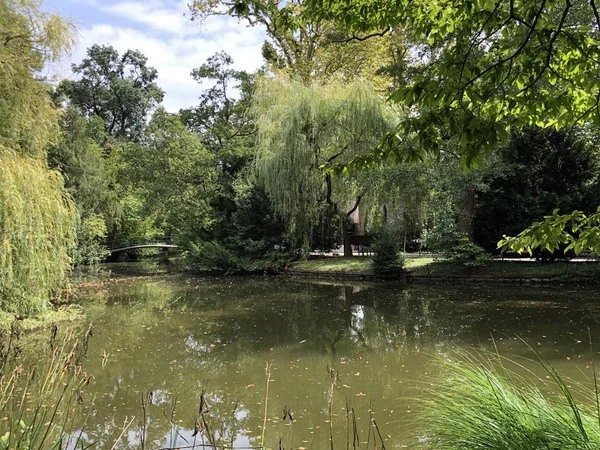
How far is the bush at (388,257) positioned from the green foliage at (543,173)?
10.8 ft

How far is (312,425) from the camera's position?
4.09m

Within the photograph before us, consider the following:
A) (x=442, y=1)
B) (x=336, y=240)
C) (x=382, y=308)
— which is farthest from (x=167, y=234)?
(x=442, y=1)

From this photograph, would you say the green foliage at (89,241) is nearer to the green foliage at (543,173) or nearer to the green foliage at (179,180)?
the green foliage at (179,180)

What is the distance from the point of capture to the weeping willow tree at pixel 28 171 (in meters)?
6.68

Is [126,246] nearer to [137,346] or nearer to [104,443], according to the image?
[137,346]

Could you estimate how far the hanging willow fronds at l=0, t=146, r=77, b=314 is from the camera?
6.55 m

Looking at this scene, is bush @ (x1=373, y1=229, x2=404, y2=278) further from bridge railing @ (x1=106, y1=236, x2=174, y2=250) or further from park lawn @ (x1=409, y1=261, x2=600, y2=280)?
bridge railing @ (x1=106, y1=236, x2=174, y2=250)

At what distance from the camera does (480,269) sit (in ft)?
44.6

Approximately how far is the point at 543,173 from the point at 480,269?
3603mm

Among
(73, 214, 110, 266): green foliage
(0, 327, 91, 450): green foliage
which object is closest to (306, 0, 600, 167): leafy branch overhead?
(0, 327, 91, 450): green foliage

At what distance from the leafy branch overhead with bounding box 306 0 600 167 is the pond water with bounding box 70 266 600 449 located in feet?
5.31

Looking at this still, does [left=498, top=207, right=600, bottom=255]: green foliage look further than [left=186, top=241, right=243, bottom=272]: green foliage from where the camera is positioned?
No

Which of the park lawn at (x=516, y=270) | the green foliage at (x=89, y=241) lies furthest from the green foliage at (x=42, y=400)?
the green foliage at (x=89, y=241)

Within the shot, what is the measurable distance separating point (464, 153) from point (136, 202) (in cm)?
2613
